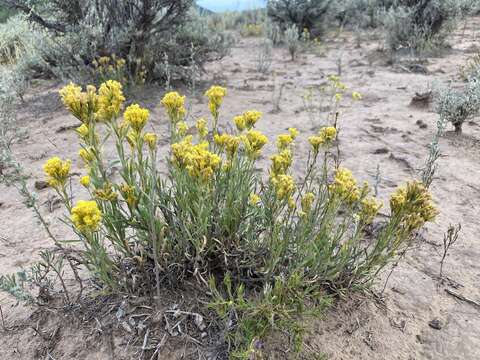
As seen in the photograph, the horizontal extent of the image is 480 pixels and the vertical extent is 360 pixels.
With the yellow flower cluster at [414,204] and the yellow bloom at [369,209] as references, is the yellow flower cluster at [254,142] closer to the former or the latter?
the yellow bloom at [369,209]

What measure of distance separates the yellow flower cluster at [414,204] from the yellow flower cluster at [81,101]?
1.38m

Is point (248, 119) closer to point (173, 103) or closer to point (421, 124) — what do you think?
point (173, 103)

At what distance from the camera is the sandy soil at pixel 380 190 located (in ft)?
5.63

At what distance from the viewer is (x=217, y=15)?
1491cm

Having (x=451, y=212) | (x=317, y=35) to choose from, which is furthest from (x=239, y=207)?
(x=317, y=35)

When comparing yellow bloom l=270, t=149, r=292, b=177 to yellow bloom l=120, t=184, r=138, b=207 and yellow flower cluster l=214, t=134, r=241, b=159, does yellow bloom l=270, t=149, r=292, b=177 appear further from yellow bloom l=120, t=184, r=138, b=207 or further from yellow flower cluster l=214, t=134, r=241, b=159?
yellow bloom l=120, t=184, r=138, b=207

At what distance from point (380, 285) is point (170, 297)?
1188mm

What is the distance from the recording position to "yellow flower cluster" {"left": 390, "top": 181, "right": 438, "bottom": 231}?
1630 millimetres

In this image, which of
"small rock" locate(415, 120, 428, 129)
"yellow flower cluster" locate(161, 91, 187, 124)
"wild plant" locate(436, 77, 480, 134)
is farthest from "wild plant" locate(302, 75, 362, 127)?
"yellow flower cluster" locate(161, 91, 187, 124)

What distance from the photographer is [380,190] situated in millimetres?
3062

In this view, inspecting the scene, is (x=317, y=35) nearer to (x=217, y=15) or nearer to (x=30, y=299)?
(x=217, y=15)

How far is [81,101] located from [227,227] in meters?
0.86

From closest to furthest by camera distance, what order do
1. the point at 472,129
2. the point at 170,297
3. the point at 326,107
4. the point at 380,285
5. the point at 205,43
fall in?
the point at 170,297 → the point at 380,285 → the point at 472,129 → the point at 326,107 → the point at 205,43

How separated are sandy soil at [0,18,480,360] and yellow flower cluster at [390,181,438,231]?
1.74 ft
